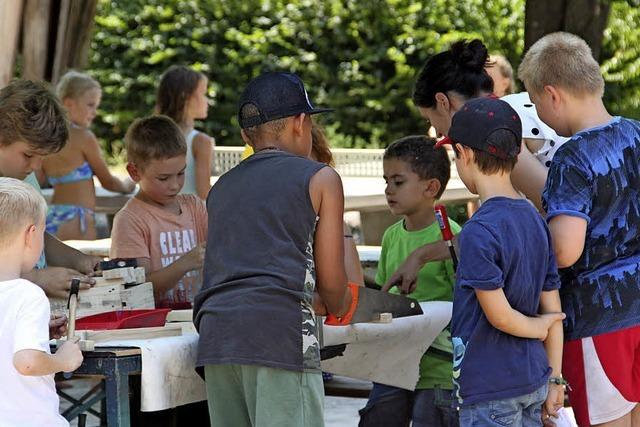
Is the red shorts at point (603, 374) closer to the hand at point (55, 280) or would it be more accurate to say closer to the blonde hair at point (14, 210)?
the hand at point (55, 280)

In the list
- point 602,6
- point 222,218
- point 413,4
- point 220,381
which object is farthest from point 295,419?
point 413,4

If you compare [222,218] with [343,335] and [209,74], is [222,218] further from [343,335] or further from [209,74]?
[209,74]

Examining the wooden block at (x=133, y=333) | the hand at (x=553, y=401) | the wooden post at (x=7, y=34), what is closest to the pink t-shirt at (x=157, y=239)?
the wooden block at (x=133, y=333)

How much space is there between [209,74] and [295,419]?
513 inches

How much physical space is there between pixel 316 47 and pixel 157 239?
1164cm

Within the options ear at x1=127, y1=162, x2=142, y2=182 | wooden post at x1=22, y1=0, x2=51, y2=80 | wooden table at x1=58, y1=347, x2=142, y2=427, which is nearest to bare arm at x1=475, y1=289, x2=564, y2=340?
wooden table at x1=58, y1=347, x2=142, y2=427

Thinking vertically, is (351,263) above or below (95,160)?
above

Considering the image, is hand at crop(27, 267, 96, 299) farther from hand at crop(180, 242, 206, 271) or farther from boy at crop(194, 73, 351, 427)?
boy at crop(194, 73, 351, 427)

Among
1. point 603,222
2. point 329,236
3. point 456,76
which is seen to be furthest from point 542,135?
point 329,236

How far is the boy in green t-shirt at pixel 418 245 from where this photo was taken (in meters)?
4.45

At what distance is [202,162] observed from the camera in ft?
23.5

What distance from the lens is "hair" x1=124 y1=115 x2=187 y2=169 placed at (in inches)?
179

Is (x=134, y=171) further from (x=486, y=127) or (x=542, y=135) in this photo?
(x=486, y=127)

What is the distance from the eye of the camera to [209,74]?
16.1 meters
